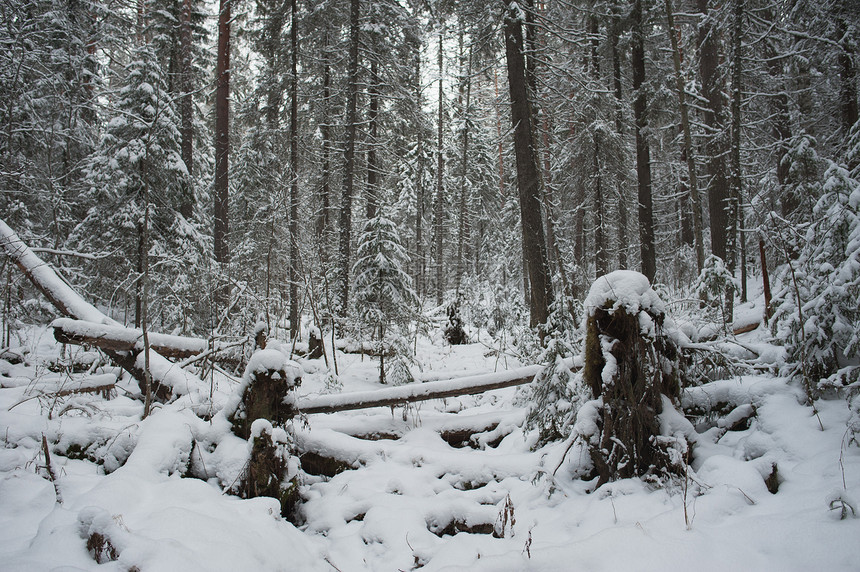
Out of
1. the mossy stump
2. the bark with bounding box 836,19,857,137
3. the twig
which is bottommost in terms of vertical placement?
the mossy stump

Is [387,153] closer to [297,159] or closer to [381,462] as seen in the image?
[297,159]

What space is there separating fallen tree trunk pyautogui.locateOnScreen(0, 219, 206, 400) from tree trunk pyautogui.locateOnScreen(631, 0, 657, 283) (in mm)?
12216

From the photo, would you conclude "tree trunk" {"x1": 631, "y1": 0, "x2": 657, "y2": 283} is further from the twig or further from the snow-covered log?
the twig

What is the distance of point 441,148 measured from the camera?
22.7 metres

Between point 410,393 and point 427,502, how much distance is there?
5.06 ft

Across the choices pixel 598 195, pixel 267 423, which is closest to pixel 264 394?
pixel 267 423

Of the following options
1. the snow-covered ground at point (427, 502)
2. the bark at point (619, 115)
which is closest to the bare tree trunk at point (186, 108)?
the snow-covered ground at point (427, 502)

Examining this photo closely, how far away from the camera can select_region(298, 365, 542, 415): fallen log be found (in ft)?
16.0

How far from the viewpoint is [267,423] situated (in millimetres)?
3721

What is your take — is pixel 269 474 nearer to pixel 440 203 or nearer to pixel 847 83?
pixel 847 83

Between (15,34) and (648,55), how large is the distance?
1671 centimetres

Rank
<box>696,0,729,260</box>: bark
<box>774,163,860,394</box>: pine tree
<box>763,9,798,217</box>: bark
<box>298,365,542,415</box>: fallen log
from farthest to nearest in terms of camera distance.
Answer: <box>763,9,798,217</box>: bark → <box>696,0,729,260</box>: bark → <box>298,365,542,415</box>: fallen log → <box>774,163,860,394</box>: pine tree

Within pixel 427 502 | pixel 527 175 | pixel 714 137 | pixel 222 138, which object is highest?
pixel 222 138

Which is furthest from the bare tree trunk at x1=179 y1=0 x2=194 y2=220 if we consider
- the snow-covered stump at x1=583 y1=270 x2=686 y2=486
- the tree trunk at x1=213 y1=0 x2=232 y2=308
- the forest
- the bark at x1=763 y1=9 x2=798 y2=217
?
the bark at x1=763 y1=9 x2=798 y2=217
